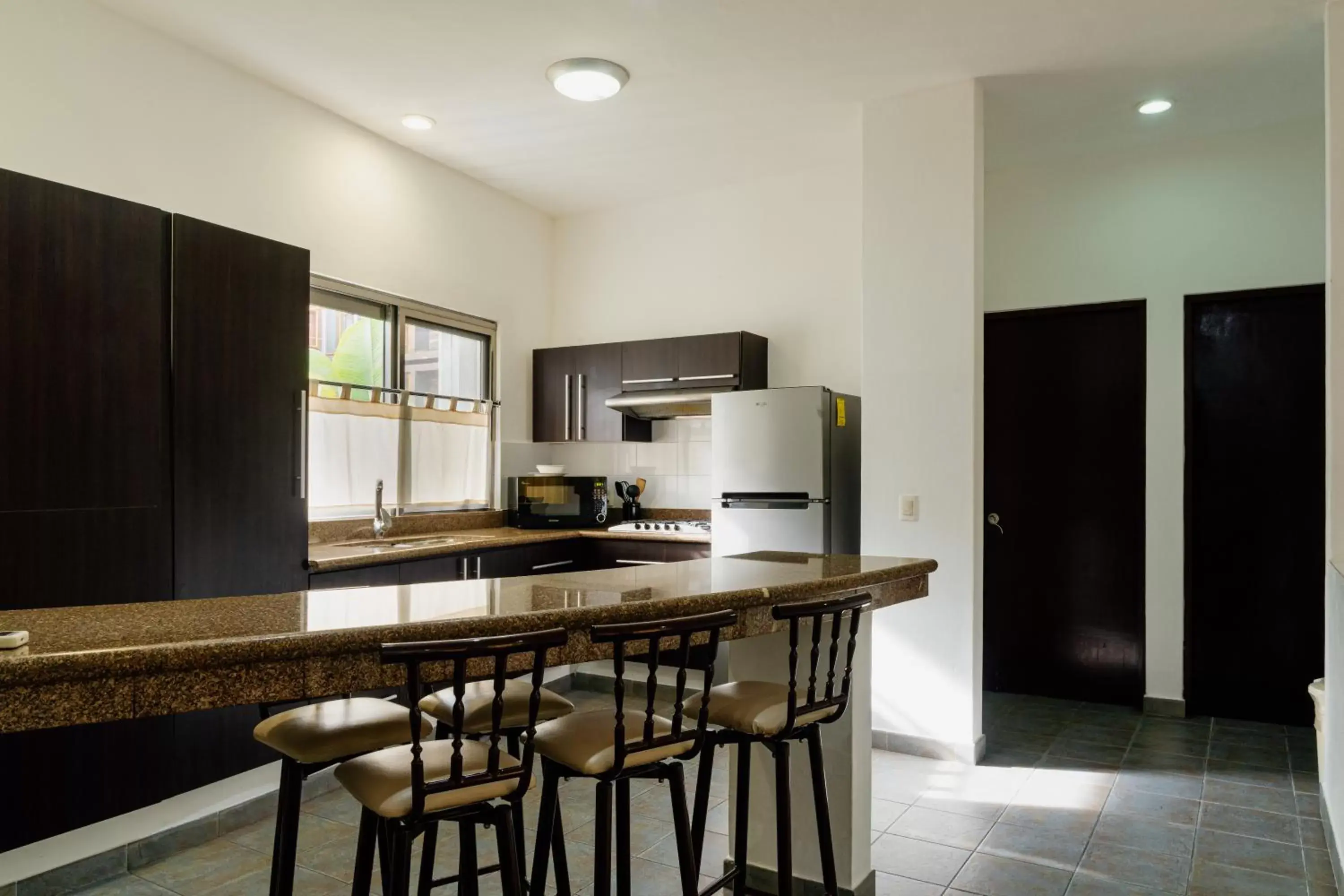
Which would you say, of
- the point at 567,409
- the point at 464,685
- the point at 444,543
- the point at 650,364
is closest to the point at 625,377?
the point at 650,364

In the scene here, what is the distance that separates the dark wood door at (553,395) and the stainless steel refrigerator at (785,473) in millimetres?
1212

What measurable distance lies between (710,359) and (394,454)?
1.77 m

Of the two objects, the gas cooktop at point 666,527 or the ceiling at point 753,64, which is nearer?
the ceiling at point 753,64

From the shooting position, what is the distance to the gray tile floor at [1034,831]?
8.56 ft

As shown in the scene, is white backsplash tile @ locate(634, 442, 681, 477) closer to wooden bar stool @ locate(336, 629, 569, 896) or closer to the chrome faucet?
the chrome faucet

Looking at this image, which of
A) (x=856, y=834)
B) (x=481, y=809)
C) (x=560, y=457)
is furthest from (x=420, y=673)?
(x=560, y=457)

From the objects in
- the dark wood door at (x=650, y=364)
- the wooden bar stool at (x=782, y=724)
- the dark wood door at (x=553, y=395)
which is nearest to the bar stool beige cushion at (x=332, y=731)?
the wooden bar stool at (x=782, y=724)

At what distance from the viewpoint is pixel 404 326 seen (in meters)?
4.60

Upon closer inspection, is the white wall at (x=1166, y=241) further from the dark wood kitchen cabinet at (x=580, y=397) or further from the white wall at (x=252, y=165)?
the white wall at (x=252, y=165)

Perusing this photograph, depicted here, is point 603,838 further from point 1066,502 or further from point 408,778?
point 1066,502

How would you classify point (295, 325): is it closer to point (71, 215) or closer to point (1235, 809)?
point (71, 215)

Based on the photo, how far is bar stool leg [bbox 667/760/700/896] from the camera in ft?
5.82

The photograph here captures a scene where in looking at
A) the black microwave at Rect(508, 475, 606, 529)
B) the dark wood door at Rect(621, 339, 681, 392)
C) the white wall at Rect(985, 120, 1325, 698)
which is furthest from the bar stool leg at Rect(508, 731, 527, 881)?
the white wall at Rect(985, 120, 1325, 698)

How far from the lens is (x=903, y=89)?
384 centimetres
